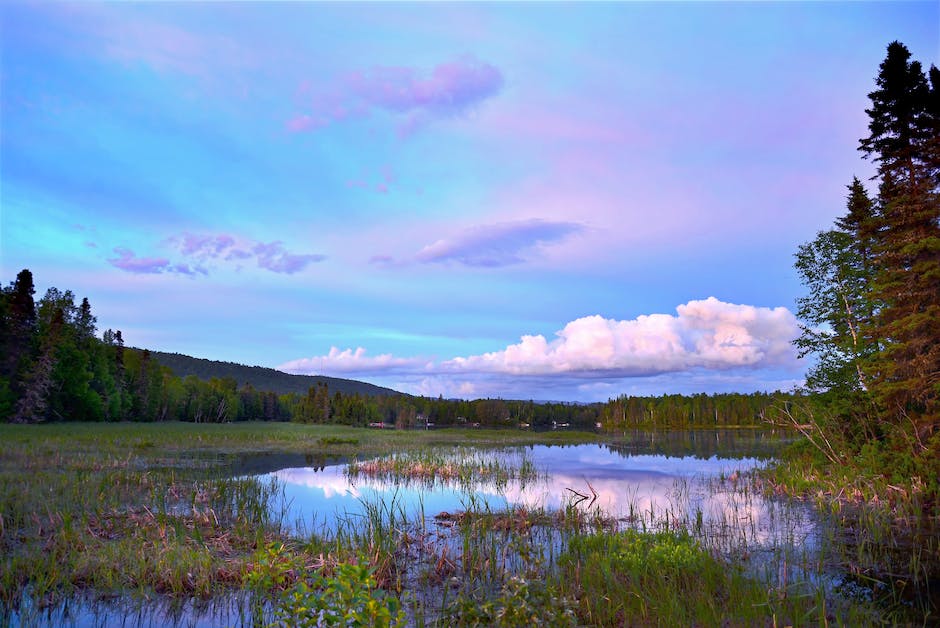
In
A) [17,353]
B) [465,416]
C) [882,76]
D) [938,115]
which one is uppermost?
[882,76]

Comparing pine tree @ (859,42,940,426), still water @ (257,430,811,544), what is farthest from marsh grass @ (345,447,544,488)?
pine tree @ (859,42,940,426)

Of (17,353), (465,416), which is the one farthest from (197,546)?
(465,416)

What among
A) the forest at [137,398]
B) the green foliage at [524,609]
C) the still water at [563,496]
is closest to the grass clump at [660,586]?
the still water at [563,496]

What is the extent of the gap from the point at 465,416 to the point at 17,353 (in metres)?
134

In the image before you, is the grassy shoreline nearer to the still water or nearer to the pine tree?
the still water

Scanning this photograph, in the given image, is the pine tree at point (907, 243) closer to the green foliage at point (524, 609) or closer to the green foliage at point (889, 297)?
the green foliage at point (889, 297)

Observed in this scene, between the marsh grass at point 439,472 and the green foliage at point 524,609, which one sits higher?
the green foliage at point 524,609

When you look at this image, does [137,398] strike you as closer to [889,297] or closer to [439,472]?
[439,472]

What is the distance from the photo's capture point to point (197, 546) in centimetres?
1278

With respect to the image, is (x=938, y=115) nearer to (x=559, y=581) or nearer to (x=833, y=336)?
(x=833, y=336)

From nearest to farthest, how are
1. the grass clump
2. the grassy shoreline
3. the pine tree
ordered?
the grassy shoreline < the grass clump < the pine tree

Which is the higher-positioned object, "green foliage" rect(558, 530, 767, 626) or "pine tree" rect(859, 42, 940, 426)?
"pine tree" rect(859, 42, 940, 426)

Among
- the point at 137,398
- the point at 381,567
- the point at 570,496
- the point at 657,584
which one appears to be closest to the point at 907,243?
the point at 570,496

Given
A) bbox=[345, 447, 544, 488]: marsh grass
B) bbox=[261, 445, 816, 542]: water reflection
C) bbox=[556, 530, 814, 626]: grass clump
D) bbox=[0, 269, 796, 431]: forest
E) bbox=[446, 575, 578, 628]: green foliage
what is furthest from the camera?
bbox=[0, 269, 796, 431]: forest
